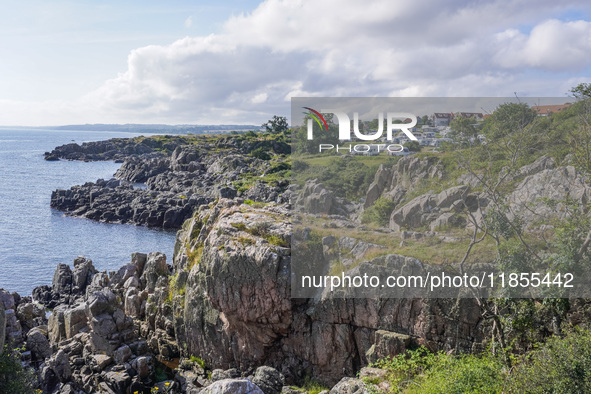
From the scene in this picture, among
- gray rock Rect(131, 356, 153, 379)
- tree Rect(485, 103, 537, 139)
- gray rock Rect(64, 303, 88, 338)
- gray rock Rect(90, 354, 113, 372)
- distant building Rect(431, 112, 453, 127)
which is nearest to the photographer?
tree Rect(485, 103, 537, 139)

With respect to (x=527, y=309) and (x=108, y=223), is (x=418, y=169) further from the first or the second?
(x=108, y=223)

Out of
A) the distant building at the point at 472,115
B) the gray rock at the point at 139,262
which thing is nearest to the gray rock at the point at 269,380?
the distant building at the point at 472,115

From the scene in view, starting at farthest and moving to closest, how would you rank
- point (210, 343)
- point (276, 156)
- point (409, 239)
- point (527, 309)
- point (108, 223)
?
point (276, 156) → point (108, 223) → point (210, 343) → point (409, 239) → point (527, 309)

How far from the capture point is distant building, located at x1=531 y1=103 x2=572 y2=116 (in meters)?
24.1

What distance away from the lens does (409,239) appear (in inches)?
930

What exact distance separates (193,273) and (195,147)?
11482cm

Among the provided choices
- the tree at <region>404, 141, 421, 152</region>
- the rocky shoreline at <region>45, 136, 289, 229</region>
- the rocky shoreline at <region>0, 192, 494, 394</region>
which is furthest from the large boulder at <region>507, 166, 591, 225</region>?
the rocky shoreline at <region>45, 136, 289, 229</region>

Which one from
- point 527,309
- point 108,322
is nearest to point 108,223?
point 108,322

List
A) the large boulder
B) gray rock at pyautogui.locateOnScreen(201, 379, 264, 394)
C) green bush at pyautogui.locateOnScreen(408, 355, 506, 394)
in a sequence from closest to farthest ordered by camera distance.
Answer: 1. green bush at pyautogui.locateOnScreen(408, 355, 506, 394)
2. gray rock at pyautogui.locateOnScreen(201, 379, 264, 394)
3. the large boulder

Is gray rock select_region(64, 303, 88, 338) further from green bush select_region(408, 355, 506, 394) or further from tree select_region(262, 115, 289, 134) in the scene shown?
tree select_region(262, 115, 289, 134)

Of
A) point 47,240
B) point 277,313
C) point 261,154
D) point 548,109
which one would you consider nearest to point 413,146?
point 548,109

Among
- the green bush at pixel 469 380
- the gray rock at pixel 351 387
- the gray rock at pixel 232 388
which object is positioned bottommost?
the gray rock at pixel 351 387

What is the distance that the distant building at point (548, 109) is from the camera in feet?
79.2

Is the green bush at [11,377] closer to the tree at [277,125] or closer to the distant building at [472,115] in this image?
the distant building at [472,115]
